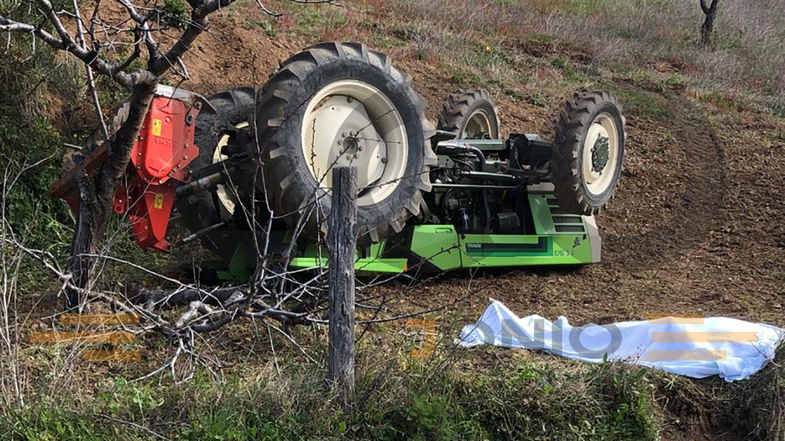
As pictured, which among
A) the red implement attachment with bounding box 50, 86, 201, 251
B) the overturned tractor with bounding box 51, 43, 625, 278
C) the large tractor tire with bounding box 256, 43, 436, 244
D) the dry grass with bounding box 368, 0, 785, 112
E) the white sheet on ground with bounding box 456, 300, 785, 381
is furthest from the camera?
the dry grass with bounding box 368, 0, 785, 112

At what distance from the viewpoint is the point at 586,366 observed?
4660mm

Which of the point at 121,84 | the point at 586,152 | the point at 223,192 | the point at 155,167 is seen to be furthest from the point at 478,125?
the point at 121,84

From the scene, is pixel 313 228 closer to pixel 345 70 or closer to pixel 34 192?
pixel 345 70

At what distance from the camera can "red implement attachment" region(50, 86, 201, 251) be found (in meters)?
4.85

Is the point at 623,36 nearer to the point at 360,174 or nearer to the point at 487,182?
the point at 487,182

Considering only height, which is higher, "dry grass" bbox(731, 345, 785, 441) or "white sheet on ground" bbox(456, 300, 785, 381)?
"white sheet on ground" bbox(456, 300, 785, 381)

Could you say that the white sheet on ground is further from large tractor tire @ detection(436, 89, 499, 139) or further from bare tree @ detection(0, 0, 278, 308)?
large tractor tire @ detection(436, 89, 499, 139)

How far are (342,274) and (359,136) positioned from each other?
76.9 inches

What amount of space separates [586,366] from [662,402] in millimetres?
445

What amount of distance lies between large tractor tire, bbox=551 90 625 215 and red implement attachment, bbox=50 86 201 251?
10.1ft

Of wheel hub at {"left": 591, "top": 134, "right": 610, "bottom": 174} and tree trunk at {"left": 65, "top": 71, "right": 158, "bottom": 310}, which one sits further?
wheel hub at {"left": 591, "top": 134, "right": 610, "bottom": 174}

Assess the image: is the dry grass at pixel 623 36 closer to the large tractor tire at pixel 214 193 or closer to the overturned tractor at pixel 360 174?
the overturned tractor at pixel 360 174

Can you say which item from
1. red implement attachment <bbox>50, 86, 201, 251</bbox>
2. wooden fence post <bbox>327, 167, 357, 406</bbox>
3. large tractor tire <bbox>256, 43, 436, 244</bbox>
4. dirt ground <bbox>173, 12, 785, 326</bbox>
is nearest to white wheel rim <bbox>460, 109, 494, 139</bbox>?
dirt ground <bbox>173, 12, 785, 326</bbox>

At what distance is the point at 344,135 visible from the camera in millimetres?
5664
